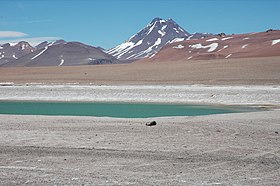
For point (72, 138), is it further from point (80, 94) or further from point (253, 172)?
point (80, 94)

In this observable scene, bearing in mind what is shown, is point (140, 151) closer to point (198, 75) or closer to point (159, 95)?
point (159, 95)

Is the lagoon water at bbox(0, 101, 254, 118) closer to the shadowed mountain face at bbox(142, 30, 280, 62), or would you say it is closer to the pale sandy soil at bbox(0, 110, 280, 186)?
the pale sandy soil at bbox(0, 110, 280, 186)

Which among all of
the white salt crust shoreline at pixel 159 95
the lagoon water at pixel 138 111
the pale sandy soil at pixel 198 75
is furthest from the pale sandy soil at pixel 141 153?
the pale sandy soil at pixel 198 75

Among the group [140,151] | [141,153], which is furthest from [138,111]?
[141,153]

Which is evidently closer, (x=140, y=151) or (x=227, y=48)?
(x=140, y=151)

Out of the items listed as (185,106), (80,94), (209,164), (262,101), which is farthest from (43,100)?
(209,164)

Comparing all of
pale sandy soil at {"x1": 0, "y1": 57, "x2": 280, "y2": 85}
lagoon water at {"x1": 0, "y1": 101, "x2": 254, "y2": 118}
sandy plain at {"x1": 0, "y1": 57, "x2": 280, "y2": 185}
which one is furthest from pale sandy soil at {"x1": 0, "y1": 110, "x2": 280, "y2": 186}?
pale sandy soil at {"x1": 0, "y1": 57, "x2": 280, "y2": 85}

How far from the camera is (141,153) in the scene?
1079 centimetres

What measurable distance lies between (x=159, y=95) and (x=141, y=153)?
22522 millimetres

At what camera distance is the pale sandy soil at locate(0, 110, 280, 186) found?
862 cm

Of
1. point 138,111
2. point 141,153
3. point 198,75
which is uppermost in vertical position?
point 198,75

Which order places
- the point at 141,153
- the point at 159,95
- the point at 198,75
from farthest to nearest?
the point at 198,75
the point at 159,95
the point at 141,153

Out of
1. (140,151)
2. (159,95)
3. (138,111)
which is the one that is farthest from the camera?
(159,95)

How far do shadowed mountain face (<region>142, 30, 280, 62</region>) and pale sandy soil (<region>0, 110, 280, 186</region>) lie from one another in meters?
61.8
